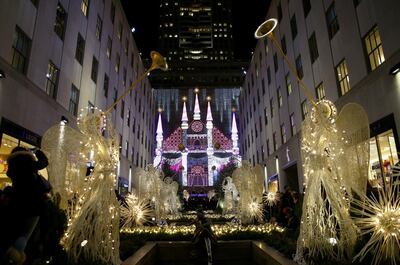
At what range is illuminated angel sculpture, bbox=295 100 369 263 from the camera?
6059mm

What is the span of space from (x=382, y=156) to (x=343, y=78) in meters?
5.45

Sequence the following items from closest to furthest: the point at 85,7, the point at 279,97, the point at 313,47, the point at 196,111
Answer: the point at 313,47, the point at 85,7, the point at 279,97, the point at 196,111

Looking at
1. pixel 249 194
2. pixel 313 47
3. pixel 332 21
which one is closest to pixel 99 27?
pixel 313 47

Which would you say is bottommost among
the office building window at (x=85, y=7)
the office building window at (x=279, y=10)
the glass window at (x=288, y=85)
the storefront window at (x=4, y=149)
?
the storefront window at (x=4, y=149)

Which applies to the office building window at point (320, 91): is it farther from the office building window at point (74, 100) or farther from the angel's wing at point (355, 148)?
the office building window at point (74, 100)

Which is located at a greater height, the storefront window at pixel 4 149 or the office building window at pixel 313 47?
the office building window at pixel 313 47

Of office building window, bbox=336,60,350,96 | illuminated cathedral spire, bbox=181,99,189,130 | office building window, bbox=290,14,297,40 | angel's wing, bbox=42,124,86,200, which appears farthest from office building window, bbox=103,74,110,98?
illuminated cathedral spire, bbox=181,99,189,130

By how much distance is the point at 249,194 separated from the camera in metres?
16.2

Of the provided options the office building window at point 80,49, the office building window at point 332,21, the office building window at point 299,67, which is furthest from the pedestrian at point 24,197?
the office building window at point 299,67

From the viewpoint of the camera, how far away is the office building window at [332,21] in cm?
1709

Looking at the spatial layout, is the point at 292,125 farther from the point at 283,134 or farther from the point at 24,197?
the point at 24,197

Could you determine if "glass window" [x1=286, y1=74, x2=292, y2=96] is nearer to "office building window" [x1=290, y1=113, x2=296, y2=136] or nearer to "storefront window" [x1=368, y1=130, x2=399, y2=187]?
"office building window" [x1=290, y1=113, x2=296, y2=136]

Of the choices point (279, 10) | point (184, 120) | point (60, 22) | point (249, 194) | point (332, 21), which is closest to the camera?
point (249, 194)

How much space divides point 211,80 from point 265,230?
73.8 m
